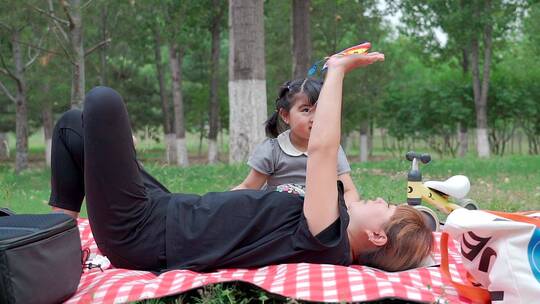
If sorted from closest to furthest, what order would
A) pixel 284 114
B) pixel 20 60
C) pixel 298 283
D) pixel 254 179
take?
pixel 298 283 < pixel 284 114 < pixel 254 179 < pixel 20 60

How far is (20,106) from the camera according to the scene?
63.8 feet

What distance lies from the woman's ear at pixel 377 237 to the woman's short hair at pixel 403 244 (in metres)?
0.02

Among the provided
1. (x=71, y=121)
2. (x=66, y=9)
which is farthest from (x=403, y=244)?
(x=66, y=9)

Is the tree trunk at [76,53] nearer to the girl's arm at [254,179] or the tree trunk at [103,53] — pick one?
the girl's arm at [254,179]

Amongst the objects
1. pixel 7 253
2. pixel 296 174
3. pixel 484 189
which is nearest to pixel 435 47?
pixel 484 189

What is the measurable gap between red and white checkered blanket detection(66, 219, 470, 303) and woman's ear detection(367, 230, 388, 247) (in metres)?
0.14

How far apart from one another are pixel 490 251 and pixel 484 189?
5665mm

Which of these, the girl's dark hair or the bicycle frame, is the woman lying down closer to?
the girl's dark hair

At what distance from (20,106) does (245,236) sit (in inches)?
718

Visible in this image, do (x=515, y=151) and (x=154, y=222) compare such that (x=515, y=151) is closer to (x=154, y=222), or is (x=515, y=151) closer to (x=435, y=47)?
(x=435, y=47)

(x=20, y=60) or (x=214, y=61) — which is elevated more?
(x=214, y=61)

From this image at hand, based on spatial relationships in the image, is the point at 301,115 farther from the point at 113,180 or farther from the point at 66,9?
the point at 66,9

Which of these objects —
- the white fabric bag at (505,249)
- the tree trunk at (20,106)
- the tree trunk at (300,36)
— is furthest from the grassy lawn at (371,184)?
the tree trunk at (20,106)

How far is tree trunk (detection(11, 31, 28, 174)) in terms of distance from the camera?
18766 mm
